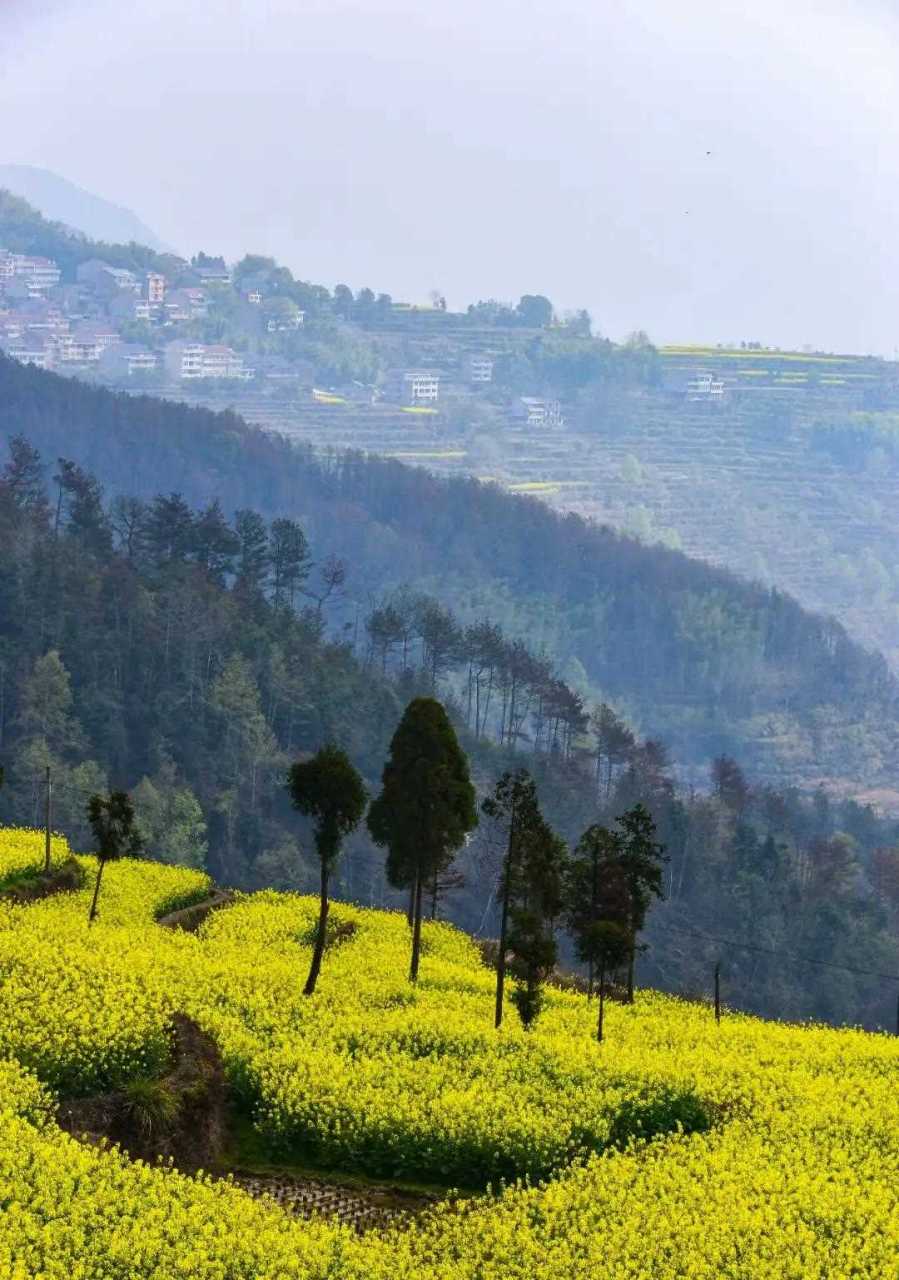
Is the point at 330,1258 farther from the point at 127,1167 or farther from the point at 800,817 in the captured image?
the point at 800,817

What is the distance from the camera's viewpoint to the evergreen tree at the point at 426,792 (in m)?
47.8

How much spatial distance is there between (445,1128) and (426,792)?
15.2 metres

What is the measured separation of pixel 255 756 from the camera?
123 metres

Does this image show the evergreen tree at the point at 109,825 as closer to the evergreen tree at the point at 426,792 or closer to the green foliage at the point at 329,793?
the evergreen tree at the point at 426,792

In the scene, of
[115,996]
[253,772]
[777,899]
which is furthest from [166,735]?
[115,996]

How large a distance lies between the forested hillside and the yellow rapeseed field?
2406 inches

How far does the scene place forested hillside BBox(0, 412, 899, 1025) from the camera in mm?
113750

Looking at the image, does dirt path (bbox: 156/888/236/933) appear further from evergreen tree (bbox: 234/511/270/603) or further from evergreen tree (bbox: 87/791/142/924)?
evergreen tree (bbox: 234/511/270/603)

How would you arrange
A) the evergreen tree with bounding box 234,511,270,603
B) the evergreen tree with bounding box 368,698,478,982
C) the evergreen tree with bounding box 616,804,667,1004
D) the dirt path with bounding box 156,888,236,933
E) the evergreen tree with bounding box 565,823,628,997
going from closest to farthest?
the evergreen tree with bounding box 368,698,478,982 < the evergreen tree with bounding box 565,823,628,997 < the evergreen tree with bounding box 616,804,667,1004 < the dirt path with bounding box 156,888,236,933 < the evergreen tree with bounding box 234,511,270,603

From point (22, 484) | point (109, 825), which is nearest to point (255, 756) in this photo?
point (22, 484)

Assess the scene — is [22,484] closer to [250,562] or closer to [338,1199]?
[250,562]

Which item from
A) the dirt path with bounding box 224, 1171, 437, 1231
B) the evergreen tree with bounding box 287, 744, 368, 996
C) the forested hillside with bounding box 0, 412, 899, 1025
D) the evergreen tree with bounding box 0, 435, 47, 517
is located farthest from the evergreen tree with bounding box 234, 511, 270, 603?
the dirt path with bounding box 224, 1171, 437, 1231

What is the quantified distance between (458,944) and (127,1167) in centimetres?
2961

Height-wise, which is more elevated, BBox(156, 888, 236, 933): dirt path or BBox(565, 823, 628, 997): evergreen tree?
BBox(565, 823, 628, 997): evergreen tree
